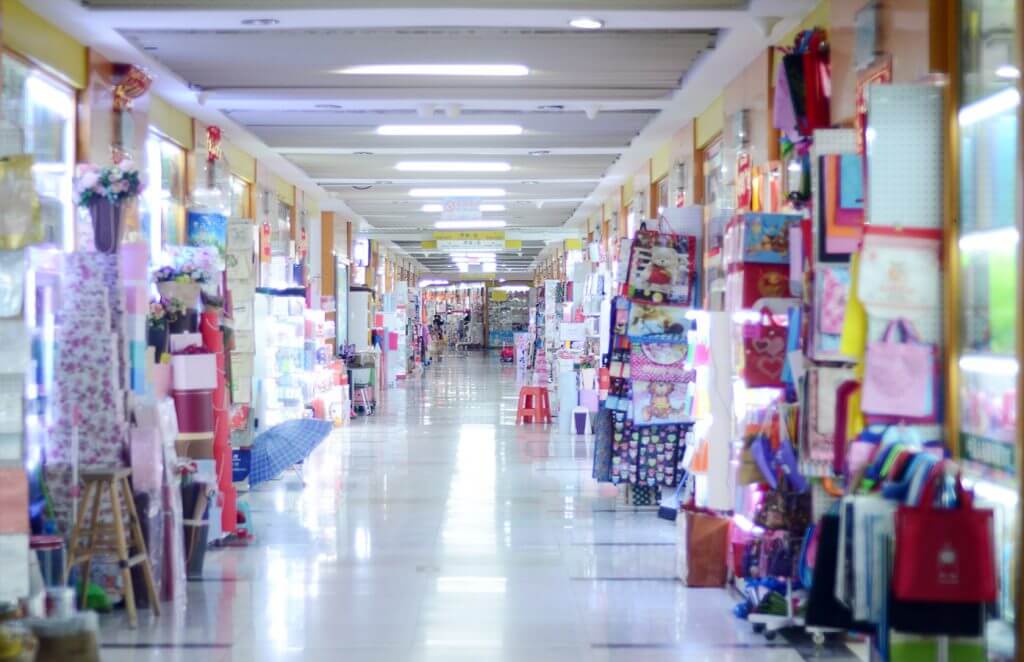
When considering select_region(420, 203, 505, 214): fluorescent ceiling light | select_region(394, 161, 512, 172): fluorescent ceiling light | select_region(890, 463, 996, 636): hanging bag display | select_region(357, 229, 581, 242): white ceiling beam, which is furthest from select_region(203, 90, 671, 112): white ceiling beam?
select_region(357, 229, 581, 242): white ceiling beam

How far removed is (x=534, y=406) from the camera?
15.9 meters

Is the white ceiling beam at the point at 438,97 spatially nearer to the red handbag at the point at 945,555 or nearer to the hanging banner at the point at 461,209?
the red handbag at the point at 945,555

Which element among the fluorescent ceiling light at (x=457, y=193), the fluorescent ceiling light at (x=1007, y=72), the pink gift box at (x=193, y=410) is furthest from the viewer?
the fluorescent ceiling light at (x=457, y=193)

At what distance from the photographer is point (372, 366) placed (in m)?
17.5

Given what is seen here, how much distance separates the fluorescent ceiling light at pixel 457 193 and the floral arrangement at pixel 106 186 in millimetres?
9475

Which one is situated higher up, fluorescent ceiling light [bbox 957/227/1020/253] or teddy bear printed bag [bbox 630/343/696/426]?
fluorescent ceiling light [bbox 957/227/1020/253]

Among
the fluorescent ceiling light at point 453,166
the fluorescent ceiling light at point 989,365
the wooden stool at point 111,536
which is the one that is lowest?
the wooden stool at point 111,536

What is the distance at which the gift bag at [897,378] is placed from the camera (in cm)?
412

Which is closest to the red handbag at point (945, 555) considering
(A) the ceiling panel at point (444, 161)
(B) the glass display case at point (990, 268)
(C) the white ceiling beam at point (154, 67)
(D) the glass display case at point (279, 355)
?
(B) the glass display case at point (990, 268)

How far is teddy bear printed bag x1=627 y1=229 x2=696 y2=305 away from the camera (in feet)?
26.3

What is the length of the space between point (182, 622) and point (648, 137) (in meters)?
7.00

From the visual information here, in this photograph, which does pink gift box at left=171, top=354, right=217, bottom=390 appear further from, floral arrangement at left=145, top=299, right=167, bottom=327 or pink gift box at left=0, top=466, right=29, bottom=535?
pink gift box at left=0, top=466, right=29, bottom=535

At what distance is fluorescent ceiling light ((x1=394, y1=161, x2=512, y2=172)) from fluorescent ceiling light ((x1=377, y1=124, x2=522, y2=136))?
1864 millimetres

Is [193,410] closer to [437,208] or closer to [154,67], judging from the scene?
[154,67]
